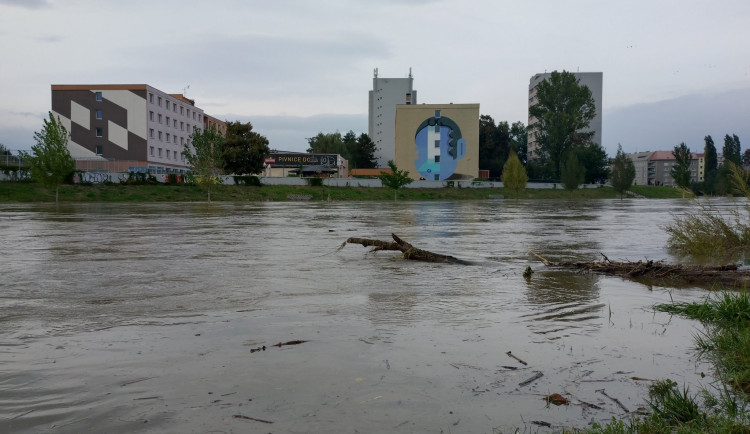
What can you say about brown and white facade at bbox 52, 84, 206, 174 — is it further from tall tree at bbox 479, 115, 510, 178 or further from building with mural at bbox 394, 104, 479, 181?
tall tree at bbox 479, 115, 510, 178

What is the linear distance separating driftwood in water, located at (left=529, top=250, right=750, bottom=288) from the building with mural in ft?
263

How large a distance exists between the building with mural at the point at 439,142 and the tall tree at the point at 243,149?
2052 cm

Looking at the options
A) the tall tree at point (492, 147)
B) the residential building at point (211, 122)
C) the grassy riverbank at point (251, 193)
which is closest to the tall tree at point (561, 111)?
the grassy riverbank at point (251, 193)

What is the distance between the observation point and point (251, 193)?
6331 cm

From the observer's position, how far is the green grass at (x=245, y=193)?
5194 cm

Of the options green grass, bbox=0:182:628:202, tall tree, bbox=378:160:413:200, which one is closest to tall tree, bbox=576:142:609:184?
green grass, bbox=0:182:628:202

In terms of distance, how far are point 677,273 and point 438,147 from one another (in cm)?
8300

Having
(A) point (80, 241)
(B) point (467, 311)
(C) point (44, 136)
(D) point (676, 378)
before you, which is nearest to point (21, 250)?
(A) point (80, 241)

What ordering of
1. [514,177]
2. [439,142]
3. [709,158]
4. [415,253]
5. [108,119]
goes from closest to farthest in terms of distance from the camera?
[415,253], [514,177], [108,119], [439,142], [709,158]

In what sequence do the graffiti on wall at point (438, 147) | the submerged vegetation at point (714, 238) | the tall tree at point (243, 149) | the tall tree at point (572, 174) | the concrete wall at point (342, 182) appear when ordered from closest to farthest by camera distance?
1. the submerged vegetation at point (714, 238)
2. the concrete wall at point (342, 182)
3. the tall tree at point (572, 174)
4. the tall tree at point (243, 149)
5. the graffiti on wall at point (438, 147)

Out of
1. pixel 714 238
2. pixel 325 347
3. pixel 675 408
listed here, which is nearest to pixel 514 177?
pixel 714 238

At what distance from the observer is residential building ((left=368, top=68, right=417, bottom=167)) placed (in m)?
133

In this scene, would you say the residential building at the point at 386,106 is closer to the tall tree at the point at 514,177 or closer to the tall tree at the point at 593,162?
the tall tree at the point at 593,162

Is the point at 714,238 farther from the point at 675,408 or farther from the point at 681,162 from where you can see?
the point at 681,162
